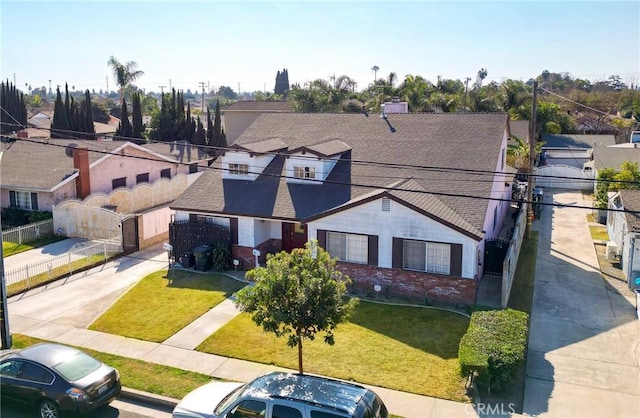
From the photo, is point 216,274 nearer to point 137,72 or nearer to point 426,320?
point 426,320

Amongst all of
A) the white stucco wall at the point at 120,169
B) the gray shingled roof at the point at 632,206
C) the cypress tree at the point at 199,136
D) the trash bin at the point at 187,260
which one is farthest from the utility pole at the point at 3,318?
the cypress tree at the point at 199,136

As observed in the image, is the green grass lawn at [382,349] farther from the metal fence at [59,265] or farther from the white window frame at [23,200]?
the white window frame at [23,200]

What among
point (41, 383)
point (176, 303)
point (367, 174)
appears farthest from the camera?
point (367, 174)

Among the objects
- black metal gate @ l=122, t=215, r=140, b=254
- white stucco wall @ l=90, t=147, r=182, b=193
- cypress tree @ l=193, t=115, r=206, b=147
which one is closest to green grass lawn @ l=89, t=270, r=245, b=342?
black metal gate @ l=122, t=215, r=140, b=254

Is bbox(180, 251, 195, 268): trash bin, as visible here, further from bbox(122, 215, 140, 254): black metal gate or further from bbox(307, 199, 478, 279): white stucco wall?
bbox(307, 199, 478, 279): white stucco wall

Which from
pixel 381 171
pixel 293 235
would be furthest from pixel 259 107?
pixel 293 235

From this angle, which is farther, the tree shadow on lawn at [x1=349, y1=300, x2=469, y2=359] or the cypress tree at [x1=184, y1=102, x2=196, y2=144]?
the cypress tree at [x1=184, y1=102, x2=196, y2=144]

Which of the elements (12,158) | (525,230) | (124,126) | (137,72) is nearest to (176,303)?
(525,230)
